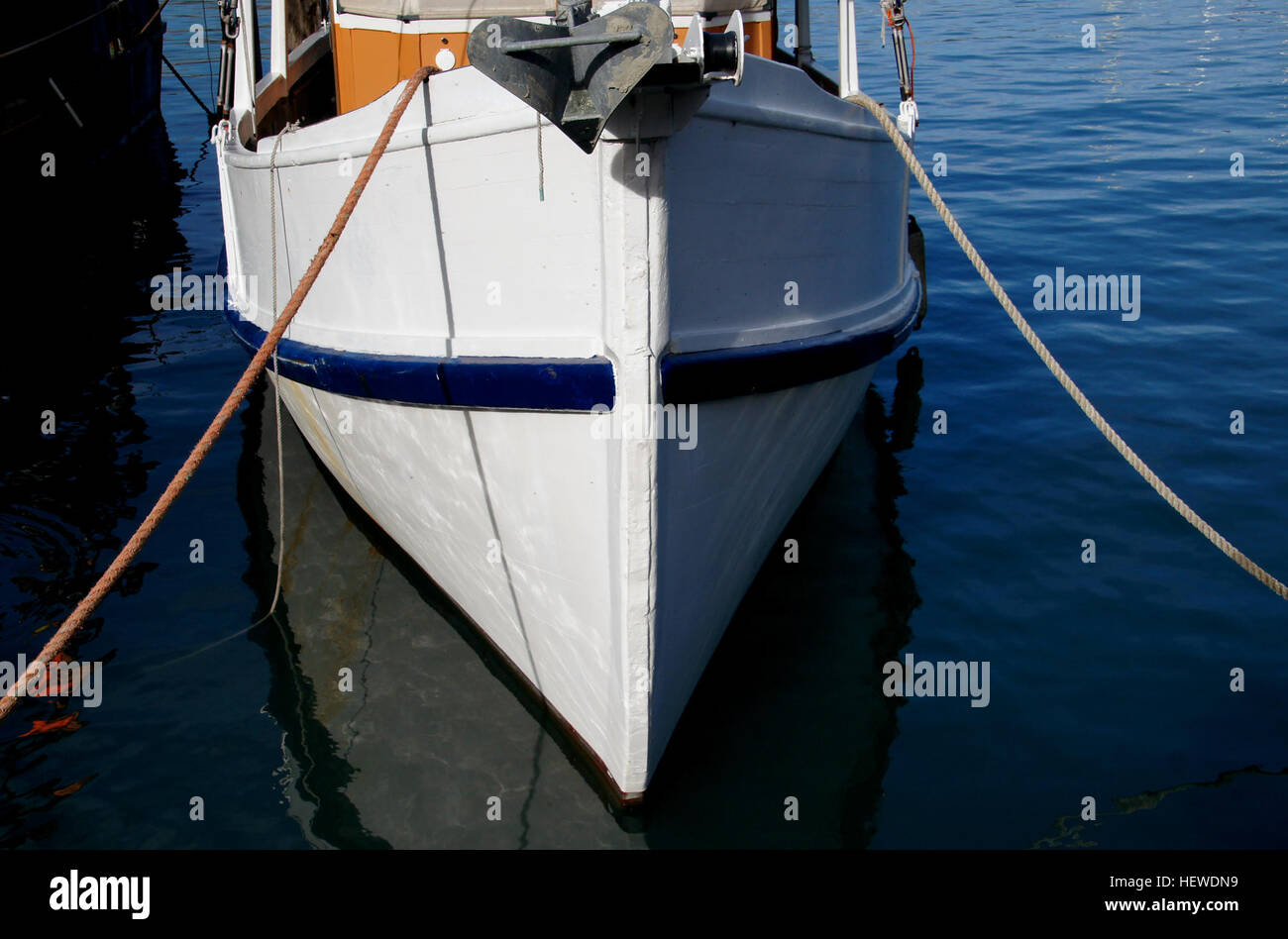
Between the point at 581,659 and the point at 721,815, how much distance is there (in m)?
0.78

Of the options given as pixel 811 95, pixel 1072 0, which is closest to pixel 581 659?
pixel 811 95

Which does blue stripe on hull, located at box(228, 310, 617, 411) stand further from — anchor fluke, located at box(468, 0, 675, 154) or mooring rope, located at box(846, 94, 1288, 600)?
mooring rope, located at box(846, 94, 1288, 600)

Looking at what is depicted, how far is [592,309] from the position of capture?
3418mm

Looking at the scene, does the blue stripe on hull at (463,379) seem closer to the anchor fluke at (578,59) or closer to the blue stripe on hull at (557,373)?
the blue stripe on hull at (557,373)

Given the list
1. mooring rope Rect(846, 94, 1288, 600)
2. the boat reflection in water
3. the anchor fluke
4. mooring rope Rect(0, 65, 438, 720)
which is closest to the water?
the boat reflection in water

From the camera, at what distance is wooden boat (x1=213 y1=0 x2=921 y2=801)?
3.24 m

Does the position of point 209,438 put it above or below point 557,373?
below

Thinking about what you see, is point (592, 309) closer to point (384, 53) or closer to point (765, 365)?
point (765, 365)

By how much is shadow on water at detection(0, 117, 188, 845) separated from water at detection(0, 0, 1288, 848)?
3 centimetres

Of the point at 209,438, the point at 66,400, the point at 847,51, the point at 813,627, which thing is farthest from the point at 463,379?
the point at 66,400

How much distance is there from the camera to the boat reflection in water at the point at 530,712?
400 cm

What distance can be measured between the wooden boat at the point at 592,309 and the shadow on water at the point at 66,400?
1.71 meters

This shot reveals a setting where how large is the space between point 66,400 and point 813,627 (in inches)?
220
